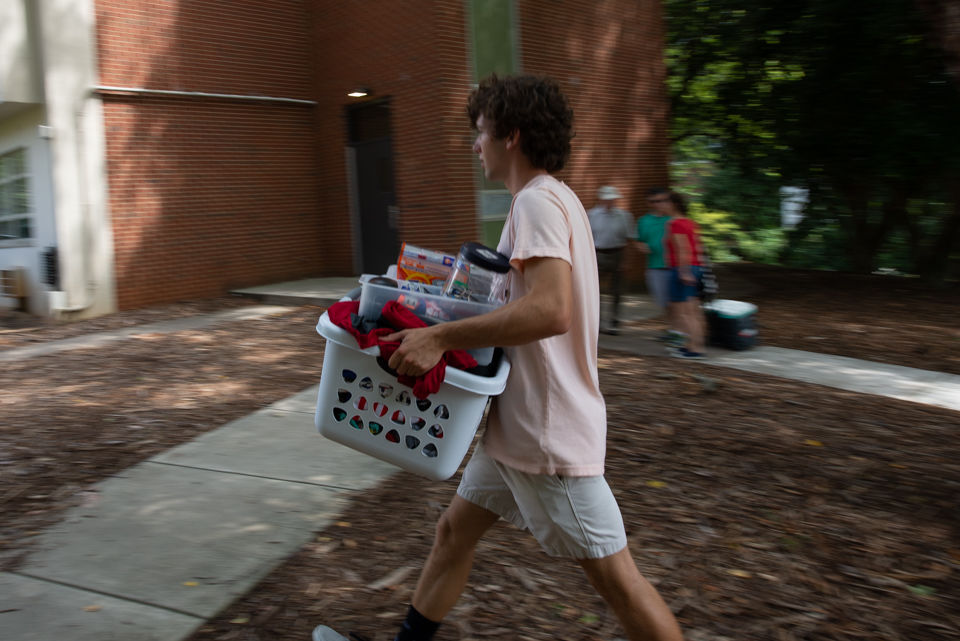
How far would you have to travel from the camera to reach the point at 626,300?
40.9ft

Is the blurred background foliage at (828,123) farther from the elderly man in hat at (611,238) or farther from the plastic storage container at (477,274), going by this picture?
the plastic storage container at (477,274)

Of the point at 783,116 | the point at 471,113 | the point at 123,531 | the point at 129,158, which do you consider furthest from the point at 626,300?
the point at 471,113

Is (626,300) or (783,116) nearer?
(626,300)

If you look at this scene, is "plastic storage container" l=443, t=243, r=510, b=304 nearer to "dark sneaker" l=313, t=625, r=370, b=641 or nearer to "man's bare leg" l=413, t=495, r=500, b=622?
"man's bare leg" l=413, t=495, r=500, b=622

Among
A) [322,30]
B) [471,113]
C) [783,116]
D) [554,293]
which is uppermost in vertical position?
[322,30]

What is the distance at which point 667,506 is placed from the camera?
13.6ft

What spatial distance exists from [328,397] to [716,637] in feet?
6.13

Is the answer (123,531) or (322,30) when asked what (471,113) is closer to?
(123,531)

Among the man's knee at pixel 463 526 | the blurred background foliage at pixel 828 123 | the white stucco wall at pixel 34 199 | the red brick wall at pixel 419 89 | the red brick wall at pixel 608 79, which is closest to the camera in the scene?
the man's knee at pixel 463 526

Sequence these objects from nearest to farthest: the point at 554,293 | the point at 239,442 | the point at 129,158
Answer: the point at 554,293
the point at 239,442
the point at 129,158

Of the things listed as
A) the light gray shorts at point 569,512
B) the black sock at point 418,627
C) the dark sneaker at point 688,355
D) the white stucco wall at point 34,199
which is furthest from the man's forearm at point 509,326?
the white stucco wall at point 34,199

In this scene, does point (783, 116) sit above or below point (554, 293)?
above

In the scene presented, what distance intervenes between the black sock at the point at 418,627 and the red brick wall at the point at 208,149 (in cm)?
1067

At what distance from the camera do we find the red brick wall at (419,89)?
456 inches
